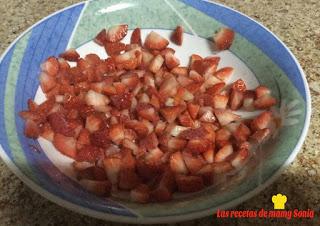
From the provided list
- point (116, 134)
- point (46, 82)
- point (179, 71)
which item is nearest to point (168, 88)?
point (179, 71)

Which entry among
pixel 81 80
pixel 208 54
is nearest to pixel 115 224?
pixel 81 80

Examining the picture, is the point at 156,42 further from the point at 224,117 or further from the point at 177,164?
the point at 177,164

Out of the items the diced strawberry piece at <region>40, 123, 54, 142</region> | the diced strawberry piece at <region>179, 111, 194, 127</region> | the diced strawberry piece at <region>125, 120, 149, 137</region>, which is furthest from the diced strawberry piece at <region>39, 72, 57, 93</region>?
the diced strawberry piece at <region>179, 111, 194, 127</region>

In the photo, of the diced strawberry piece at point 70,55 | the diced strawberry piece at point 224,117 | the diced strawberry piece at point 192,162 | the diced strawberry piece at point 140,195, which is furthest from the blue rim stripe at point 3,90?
the diced strawberry piece at point 224,117

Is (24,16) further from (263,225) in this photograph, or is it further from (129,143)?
(263,225)

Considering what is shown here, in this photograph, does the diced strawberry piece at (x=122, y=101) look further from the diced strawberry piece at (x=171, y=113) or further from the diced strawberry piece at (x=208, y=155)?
the diced strawberry piece at (x=208, y=155)

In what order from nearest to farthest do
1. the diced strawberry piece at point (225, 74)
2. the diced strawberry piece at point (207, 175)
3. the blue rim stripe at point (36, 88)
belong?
1. the blue rim stripe at point (36, 88)
2. the diced strawberry piece at point (207, 175)
3. the diced strawberry piece at point (225, 74)
